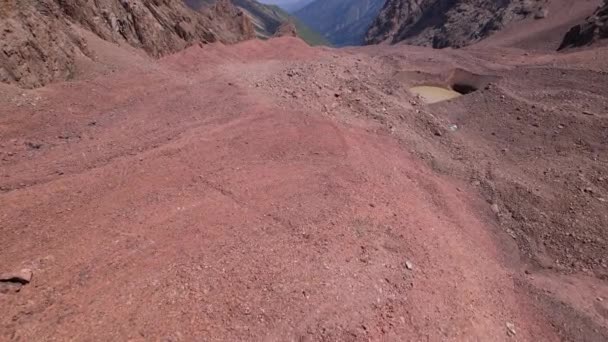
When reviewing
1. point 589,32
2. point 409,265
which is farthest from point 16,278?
point 589,32

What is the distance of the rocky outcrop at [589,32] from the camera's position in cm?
1698

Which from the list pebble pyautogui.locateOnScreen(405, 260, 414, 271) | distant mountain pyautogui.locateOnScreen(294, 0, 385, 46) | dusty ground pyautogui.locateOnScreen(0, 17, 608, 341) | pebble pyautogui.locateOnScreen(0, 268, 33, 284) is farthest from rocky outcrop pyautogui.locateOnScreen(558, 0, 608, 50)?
distant mountain pyautogui.locateOnScreen(294, 0, 385, 46)

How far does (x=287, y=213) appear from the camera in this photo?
6.01 metres

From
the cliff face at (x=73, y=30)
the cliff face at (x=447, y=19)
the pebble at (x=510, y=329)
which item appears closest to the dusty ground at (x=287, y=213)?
the pebble at (x=510, y=329)

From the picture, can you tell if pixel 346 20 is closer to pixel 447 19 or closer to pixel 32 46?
pixel 447 19

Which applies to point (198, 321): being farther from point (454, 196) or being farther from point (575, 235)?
point (575, 235)

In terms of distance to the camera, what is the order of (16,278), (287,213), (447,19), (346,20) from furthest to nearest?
(346,20)
(447,19)
(287,213)
(16,278)

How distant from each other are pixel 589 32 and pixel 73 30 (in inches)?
799

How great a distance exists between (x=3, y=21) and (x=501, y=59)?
18978mm

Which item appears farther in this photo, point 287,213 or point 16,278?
point 287,213

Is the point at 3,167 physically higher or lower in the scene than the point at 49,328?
higher

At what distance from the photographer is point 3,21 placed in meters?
8.76

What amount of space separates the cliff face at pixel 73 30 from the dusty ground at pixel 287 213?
65cm

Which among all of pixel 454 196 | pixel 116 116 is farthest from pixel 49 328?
pixel 454 196
